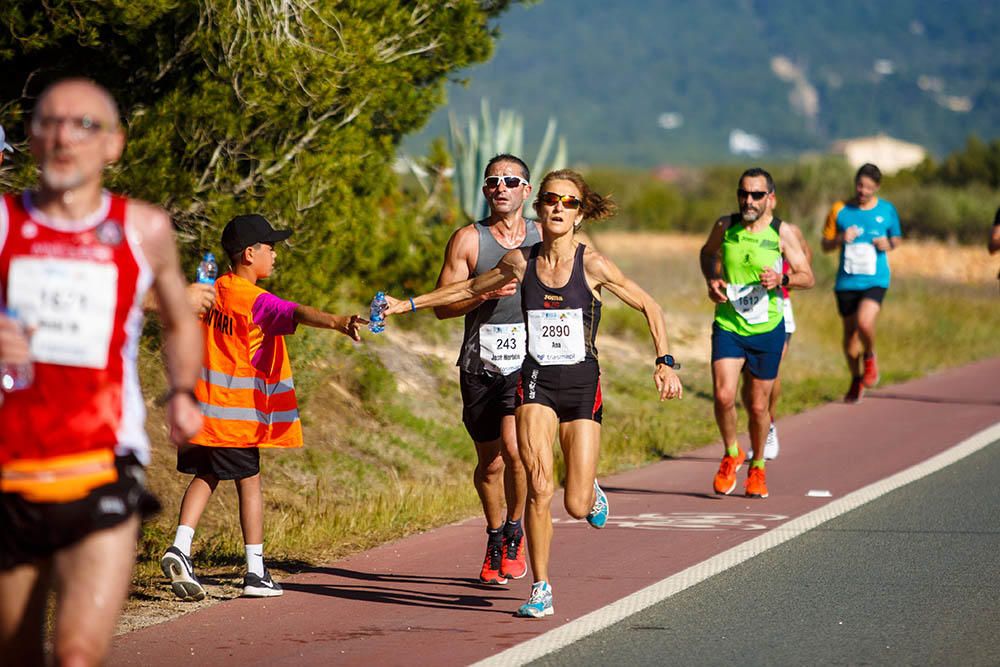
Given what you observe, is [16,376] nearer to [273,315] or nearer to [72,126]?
[72,126]

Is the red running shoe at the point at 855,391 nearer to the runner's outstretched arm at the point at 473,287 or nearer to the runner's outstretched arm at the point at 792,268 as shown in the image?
the runner's outstretched arm at the point at 792,268

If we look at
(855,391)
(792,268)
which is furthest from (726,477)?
(855,391)

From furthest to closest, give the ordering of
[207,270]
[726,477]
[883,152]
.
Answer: [883,152], [726,477], [207,270]

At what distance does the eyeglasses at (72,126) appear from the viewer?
4.77m

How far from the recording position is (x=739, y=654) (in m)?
6.80

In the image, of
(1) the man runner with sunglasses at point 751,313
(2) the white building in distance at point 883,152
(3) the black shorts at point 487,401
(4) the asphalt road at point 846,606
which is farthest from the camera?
(2) the white building in distance at point 883,152

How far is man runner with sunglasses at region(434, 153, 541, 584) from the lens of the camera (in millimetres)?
8375

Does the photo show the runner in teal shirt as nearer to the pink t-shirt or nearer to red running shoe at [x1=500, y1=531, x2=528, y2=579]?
red running shoe at [x1=500, y1=531, x2=528, y2=579]

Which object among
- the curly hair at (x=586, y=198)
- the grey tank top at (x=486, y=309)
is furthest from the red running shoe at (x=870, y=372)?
the grey tank top at (x=486, y=309)

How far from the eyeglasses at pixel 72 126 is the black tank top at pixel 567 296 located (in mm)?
3174

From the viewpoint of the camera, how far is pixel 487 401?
8406mm

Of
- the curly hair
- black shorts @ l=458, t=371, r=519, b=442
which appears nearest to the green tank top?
the curly hair

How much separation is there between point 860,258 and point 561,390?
9.02 metres

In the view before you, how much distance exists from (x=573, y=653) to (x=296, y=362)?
5653 mm
